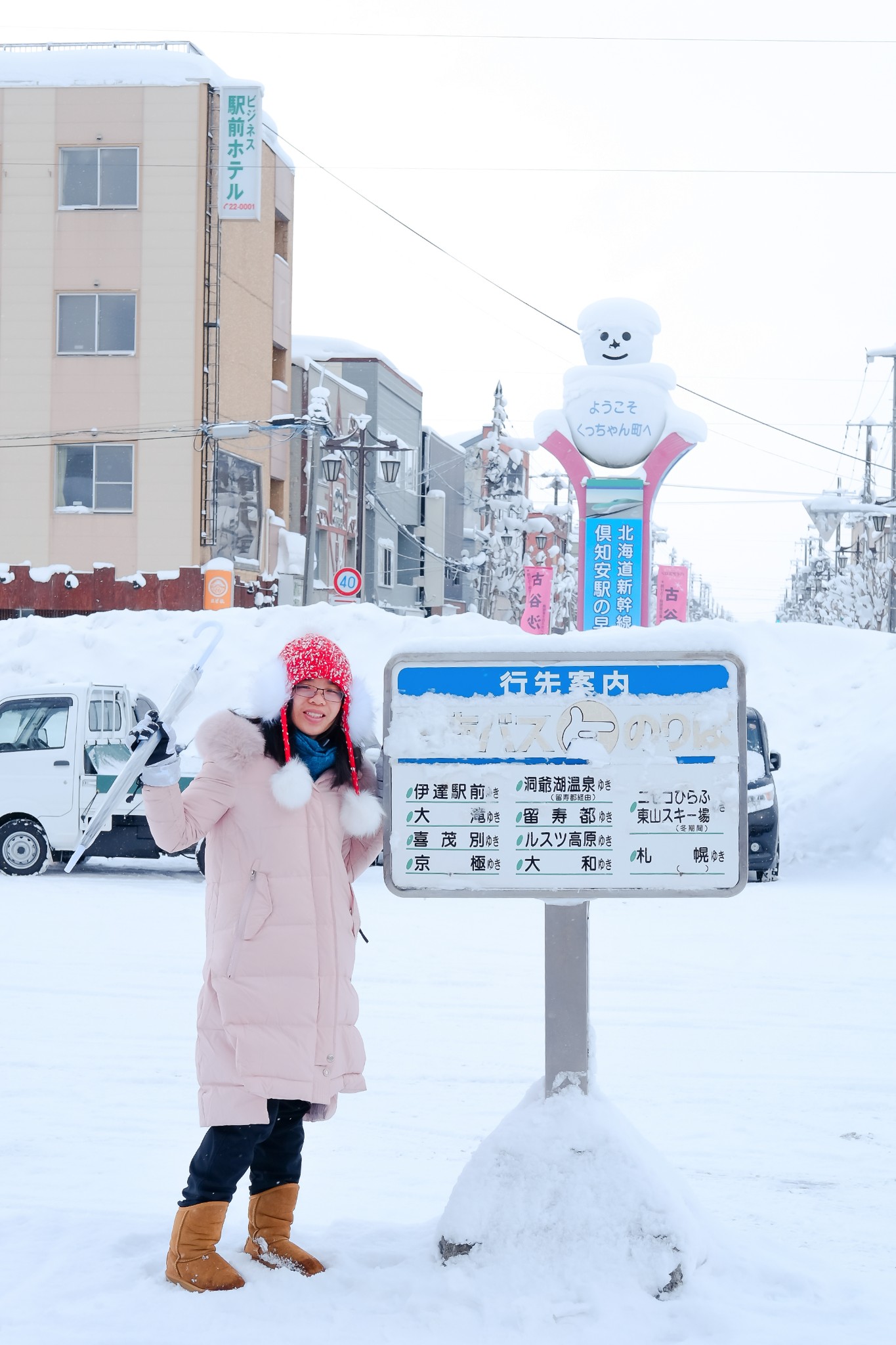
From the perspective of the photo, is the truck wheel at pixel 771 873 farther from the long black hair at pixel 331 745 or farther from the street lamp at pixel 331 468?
the street lamp at pixel 331 468

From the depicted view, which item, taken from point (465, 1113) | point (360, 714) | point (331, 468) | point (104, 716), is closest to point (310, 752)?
point (360, 714)

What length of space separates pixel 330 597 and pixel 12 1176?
36.5m

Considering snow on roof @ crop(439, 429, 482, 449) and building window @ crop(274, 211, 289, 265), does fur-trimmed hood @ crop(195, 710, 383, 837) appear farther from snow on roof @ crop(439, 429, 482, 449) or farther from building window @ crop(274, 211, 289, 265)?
snow on roof @ crop(439, 429, 482, 449)

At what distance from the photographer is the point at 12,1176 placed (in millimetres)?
4301

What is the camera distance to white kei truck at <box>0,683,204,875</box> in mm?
11969

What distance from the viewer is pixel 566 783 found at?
354 centimetres

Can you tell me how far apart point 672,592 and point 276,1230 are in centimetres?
3970

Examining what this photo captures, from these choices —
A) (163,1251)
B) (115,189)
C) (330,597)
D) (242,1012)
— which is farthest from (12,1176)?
(330,597)

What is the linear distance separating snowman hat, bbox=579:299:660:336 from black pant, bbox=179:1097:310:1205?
53.1 ft

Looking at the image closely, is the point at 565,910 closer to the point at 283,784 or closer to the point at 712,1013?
the point at 283,784

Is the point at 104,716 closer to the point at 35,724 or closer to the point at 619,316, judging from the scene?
the point at 35,724

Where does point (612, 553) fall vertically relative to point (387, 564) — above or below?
below

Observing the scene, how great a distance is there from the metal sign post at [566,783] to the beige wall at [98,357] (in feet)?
86.2

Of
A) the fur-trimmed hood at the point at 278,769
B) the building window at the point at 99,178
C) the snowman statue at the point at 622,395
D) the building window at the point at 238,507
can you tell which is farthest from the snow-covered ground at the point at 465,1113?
the building window at the point at 99,178
